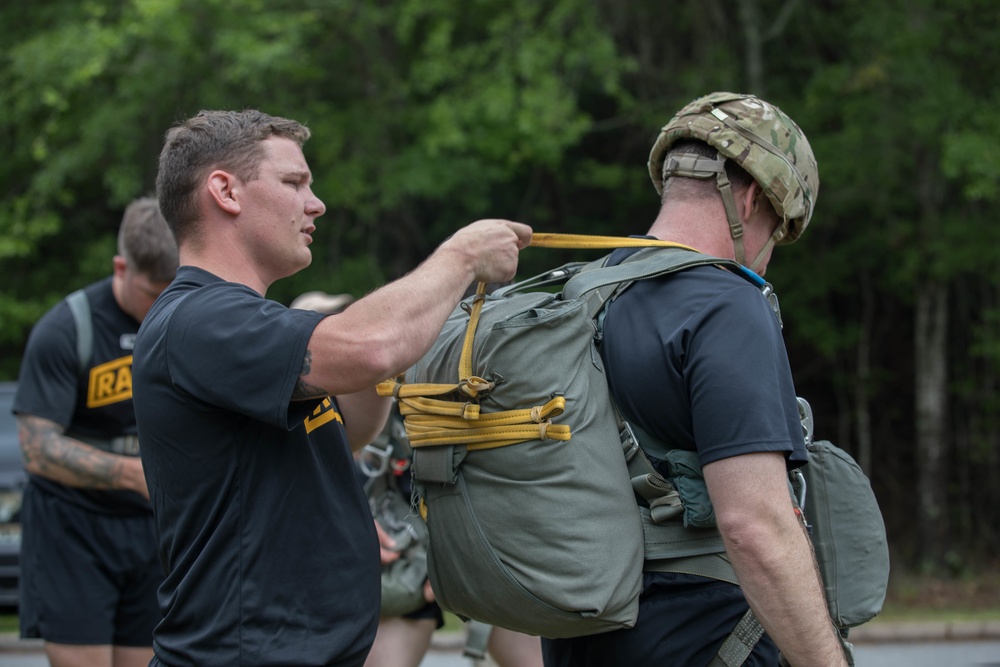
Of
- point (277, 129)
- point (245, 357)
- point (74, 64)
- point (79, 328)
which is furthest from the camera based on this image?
point (74, 64)

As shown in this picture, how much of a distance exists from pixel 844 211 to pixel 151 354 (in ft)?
33.0

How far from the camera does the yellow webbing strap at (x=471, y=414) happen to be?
2.23 m

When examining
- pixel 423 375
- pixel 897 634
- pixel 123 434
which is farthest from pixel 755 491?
pixel 897 634

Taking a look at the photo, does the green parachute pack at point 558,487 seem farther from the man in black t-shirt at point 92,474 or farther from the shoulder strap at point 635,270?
the man in black t-shirt at point 92,474

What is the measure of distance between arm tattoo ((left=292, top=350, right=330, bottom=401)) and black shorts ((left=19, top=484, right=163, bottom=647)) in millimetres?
2490

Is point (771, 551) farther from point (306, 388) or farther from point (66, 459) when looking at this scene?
point (66, 459)

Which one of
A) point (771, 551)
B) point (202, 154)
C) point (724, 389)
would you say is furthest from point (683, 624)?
point (202, 154)

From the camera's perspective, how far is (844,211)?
36.8 feet

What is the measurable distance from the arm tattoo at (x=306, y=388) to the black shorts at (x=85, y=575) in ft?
8.17

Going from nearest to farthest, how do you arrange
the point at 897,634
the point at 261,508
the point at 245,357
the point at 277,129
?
the point at 245,357, the point at 261,508, the point at 277,129, the point at 897,634

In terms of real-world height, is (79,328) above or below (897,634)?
above

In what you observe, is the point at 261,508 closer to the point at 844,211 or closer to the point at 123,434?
the point at 123,434

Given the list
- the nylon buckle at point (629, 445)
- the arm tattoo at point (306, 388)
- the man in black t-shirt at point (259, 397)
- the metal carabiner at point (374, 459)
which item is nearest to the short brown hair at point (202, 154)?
the man in black t-shirt at point (259, 397)

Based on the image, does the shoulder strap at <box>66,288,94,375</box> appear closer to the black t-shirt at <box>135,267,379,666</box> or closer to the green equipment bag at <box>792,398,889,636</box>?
the black t-shirt at <box>135,267,379,666</box>
